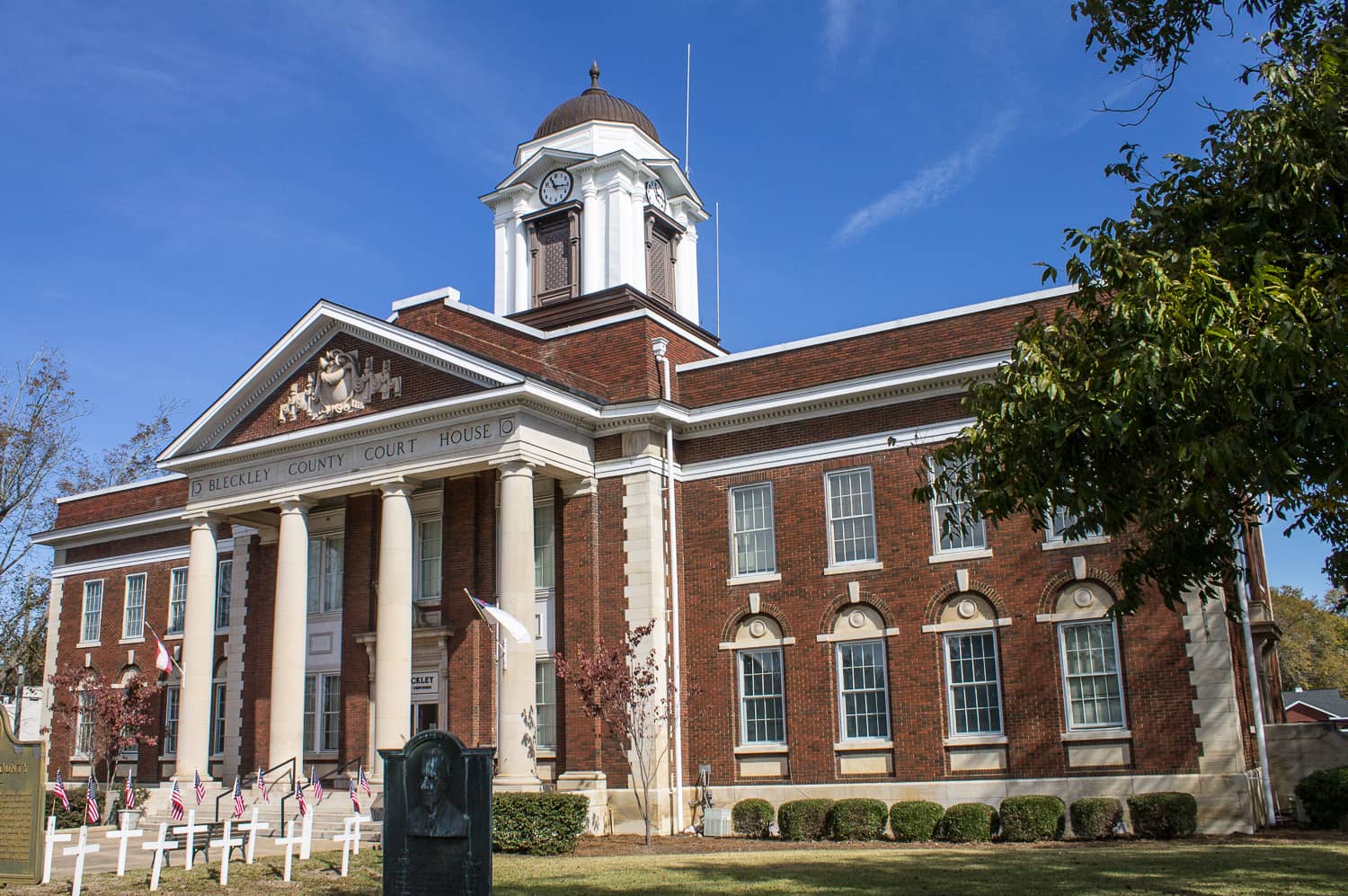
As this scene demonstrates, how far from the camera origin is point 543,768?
27.7 meters

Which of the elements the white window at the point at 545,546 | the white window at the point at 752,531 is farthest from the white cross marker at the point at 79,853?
the white window at the point at 752,531

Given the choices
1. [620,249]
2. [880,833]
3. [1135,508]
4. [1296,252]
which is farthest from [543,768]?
[1296,252]

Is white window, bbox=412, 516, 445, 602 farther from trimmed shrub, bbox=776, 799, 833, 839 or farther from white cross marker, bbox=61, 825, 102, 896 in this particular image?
white cross marker, bbox=61, 825, 102, 896

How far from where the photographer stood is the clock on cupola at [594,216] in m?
36.3

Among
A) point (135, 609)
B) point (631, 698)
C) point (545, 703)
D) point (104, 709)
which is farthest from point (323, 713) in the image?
point (631, 698)

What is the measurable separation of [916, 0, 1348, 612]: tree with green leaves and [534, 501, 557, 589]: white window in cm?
1720

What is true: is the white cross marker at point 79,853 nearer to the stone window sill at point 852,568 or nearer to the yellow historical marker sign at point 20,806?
the yellow historical marker sign at point 20,806

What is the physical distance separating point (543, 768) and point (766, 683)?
212 inches

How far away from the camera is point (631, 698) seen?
984 inches

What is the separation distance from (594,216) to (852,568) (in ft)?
50.0

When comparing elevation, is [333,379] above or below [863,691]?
above

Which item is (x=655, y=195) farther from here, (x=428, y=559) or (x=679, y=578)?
(x=679, y=578)

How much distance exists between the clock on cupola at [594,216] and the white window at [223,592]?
36.6 feet

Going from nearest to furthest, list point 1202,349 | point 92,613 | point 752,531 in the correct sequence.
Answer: point 1202,349, point 752,531, point 92,613
